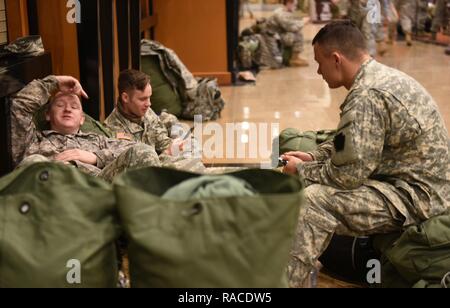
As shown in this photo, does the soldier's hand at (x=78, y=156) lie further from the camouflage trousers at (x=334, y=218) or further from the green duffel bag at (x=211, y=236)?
the green duffel bag at (x=211, y=236)

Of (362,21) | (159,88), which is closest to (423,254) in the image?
(159,88)

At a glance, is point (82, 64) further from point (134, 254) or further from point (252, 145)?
point (134, 254)

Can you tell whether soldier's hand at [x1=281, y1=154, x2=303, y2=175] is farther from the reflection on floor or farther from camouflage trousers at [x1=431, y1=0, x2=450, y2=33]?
camouflage trousers at [x1=431, y1=0, x2=450, y2=33]

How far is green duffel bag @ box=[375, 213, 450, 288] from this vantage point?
2971 millimetres

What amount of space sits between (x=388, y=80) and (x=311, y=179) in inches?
23.9

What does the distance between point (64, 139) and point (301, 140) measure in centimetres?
163

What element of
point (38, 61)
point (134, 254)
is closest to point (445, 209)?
point (134, 254)

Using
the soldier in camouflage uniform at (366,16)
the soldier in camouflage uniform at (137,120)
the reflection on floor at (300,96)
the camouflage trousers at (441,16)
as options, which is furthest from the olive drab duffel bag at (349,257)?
the camouflage trousers at (441,16)

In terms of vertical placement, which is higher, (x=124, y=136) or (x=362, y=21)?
(x=362, y=21)

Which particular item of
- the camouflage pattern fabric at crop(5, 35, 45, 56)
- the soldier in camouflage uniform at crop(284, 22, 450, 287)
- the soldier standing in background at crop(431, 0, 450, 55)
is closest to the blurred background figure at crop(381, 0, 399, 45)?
the soldier standing in background at crop(431, 0, 450, 55)

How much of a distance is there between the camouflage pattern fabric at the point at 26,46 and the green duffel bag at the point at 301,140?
1706 millimetres

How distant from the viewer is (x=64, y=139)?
12.5ft

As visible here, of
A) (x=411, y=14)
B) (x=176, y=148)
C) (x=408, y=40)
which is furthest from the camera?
(x=411, y=14)

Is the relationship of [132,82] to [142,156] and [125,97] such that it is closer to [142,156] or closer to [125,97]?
[125,97]
